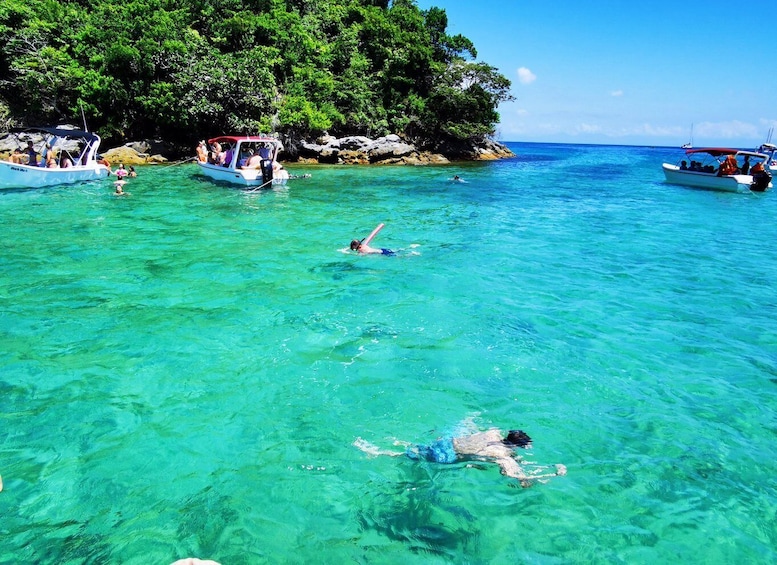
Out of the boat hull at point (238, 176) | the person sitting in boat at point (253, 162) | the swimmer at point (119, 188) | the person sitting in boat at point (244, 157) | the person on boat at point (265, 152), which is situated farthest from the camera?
the person on boat at point (265, 152)

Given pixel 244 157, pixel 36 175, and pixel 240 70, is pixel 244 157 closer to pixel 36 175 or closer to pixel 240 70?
pixel 36 175

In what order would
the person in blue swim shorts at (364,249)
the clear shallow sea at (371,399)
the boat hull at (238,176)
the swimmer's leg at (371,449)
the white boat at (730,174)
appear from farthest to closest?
the white boat at (730,174) → the boat hull at (238,176) → the person in blue swim shorts at (364,249) → the swimmer's leg at (371,449) → the clear shallow sea at (371,399)

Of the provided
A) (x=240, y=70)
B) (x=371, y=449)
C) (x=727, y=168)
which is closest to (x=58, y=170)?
(x=240, y=70)

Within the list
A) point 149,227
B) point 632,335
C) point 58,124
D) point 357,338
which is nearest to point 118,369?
point 357,338

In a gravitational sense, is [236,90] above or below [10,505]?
above

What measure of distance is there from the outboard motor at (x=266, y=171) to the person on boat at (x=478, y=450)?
18.5 meters

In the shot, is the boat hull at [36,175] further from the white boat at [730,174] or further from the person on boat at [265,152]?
the white boat at [730,174]

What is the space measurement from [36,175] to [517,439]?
23.1m

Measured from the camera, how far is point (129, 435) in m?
5.35

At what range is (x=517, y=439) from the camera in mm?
5168

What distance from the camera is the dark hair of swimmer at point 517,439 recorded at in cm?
517

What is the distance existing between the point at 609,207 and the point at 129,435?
22653 millimetres

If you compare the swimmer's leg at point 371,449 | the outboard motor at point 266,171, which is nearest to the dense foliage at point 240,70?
the outboard motor at point 266,171

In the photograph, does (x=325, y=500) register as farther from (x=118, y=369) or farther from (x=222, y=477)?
(x=118, y=369)
